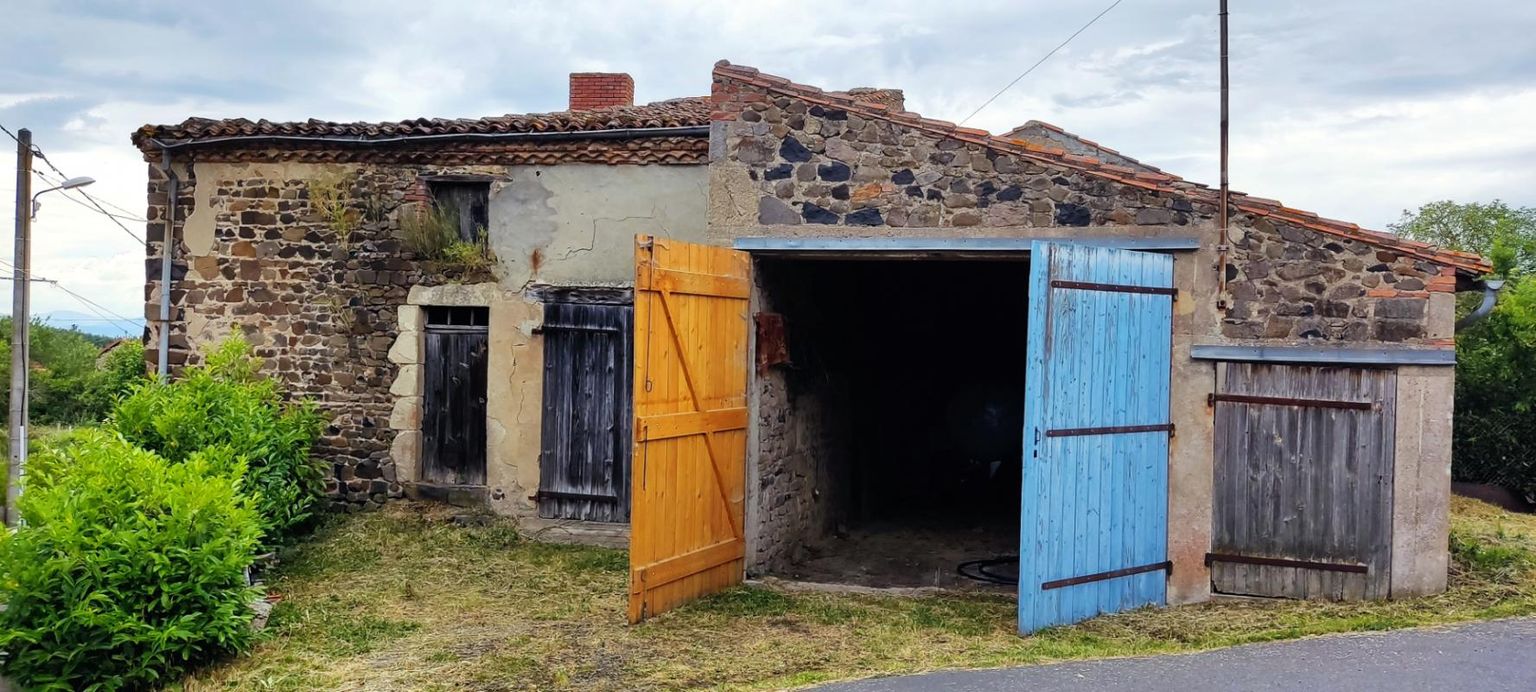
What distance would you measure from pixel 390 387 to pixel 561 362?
5.79 ft

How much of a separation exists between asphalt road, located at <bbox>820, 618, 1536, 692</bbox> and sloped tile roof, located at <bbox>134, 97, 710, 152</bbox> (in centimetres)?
587

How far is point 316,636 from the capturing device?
24.0ft

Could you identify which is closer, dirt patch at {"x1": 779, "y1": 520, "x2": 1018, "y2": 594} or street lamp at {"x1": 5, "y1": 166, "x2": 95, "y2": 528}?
dirt patch at {"x1": 779, "y1": 520, "x2": 1018, "y2": 594}

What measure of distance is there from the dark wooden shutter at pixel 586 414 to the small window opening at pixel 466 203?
3.60 ft

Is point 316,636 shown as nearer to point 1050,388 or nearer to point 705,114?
point 1050,388

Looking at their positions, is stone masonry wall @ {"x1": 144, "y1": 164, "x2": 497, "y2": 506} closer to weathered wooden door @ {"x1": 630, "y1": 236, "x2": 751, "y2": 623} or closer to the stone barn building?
the stone barn building

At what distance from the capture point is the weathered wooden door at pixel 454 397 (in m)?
11.0

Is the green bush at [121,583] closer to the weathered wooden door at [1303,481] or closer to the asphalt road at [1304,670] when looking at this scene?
the asphalt road at [1304,670]

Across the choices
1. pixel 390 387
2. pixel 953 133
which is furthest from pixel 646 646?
pixel 390 387

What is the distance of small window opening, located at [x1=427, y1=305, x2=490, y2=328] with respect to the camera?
11.0m

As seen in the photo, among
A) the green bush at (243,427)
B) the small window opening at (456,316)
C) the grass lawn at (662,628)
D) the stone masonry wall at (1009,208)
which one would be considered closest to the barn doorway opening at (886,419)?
the stone masonry wall at (1009,208)

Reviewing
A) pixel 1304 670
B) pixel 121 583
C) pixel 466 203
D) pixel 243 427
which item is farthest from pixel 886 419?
pixel 121 583

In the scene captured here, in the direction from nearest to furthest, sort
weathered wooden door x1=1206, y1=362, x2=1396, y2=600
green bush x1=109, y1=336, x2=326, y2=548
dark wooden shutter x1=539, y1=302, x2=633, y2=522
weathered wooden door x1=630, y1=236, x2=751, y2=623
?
weathered wooden door x1=630, y1=236, x2=751, y2=623 → weathered wooden door x1=1206, y1=362, x2=1396, y2=600 → green bush x1=109, y1=336, x2=326, y2=548 → dark wooden shutter x1=539, y1=302, x2=633, y2=522

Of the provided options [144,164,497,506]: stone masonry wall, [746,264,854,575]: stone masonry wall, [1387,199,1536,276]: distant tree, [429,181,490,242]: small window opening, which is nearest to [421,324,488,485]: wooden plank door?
[144,164,497,506]: stone masonry wall
